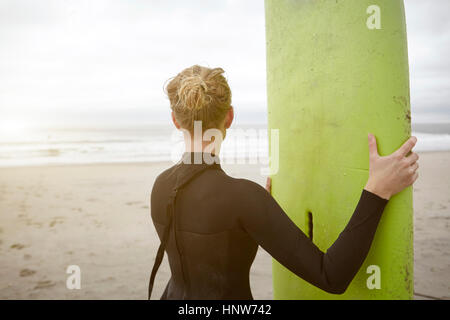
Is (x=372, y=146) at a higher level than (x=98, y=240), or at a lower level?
higher

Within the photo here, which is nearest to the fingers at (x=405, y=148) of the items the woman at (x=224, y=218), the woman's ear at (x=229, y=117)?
the woman at (x=224, y=218)

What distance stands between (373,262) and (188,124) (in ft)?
3.34

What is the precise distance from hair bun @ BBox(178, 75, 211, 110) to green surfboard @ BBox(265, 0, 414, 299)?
710mm

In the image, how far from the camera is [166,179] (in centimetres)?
136

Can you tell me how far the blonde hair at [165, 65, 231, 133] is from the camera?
121cm

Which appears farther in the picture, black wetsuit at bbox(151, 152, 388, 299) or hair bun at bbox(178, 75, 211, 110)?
hair bun at bbox(178, 75, 211, 110)

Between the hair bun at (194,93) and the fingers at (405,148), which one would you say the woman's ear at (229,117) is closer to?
the hair bun at (194,93)

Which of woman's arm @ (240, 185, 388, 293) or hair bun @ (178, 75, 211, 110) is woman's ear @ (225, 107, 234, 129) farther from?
woman's arm @ (240, 185, 388, 293)

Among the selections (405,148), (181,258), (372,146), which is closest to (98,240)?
(181,258)

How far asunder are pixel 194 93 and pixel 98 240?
434cm

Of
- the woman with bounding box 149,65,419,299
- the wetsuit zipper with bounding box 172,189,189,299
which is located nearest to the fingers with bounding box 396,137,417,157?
the woman with bounding box 149,65,419,299

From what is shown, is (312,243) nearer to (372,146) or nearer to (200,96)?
(372,146)

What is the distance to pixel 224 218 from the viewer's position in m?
1.19
